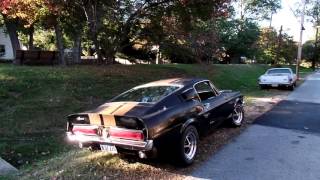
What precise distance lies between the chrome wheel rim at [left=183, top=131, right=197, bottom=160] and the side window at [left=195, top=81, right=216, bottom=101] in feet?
3.39

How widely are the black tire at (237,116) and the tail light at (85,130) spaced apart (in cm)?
416

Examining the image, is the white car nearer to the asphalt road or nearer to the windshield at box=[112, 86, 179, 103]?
the asphalt road

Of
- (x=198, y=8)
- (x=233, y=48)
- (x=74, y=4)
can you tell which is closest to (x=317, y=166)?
(x=198, y=8)

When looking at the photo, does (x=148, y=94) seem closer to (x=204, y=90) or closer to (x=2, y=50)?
(x=204, y=90)

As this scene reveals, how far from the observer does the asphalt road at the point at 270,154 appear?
628 centimetres

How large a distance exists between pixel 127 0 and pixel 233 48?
1428 inches

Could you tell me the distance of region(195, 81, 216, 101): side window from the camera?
7.68m

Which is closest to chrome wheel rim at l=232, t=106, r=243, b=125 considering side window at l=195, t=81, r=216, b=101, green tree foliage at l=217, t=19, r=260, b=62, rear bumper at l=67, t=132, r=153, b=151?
side window at l=195, t=81, r=216, b=101

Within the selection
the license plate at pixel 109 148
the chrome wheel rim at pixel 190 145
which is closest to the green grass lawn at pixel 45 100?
the license plate at pixel 109 148

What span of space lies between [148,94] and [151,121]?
1293 mm

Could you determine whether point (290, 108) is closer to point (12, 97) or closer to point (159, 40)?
point (159, 40)

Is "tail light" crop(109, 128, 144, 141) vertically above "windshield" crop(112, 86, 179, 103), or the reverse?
"windshield" crop(112, 86, 179, 103)

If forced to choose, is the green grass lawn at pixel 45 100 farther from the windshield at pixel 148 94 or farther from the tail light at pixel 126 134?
the tail light at pixel 126 134

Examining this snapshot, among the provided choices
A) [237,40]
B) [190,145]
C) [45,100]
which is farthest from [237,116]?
[237,40]
